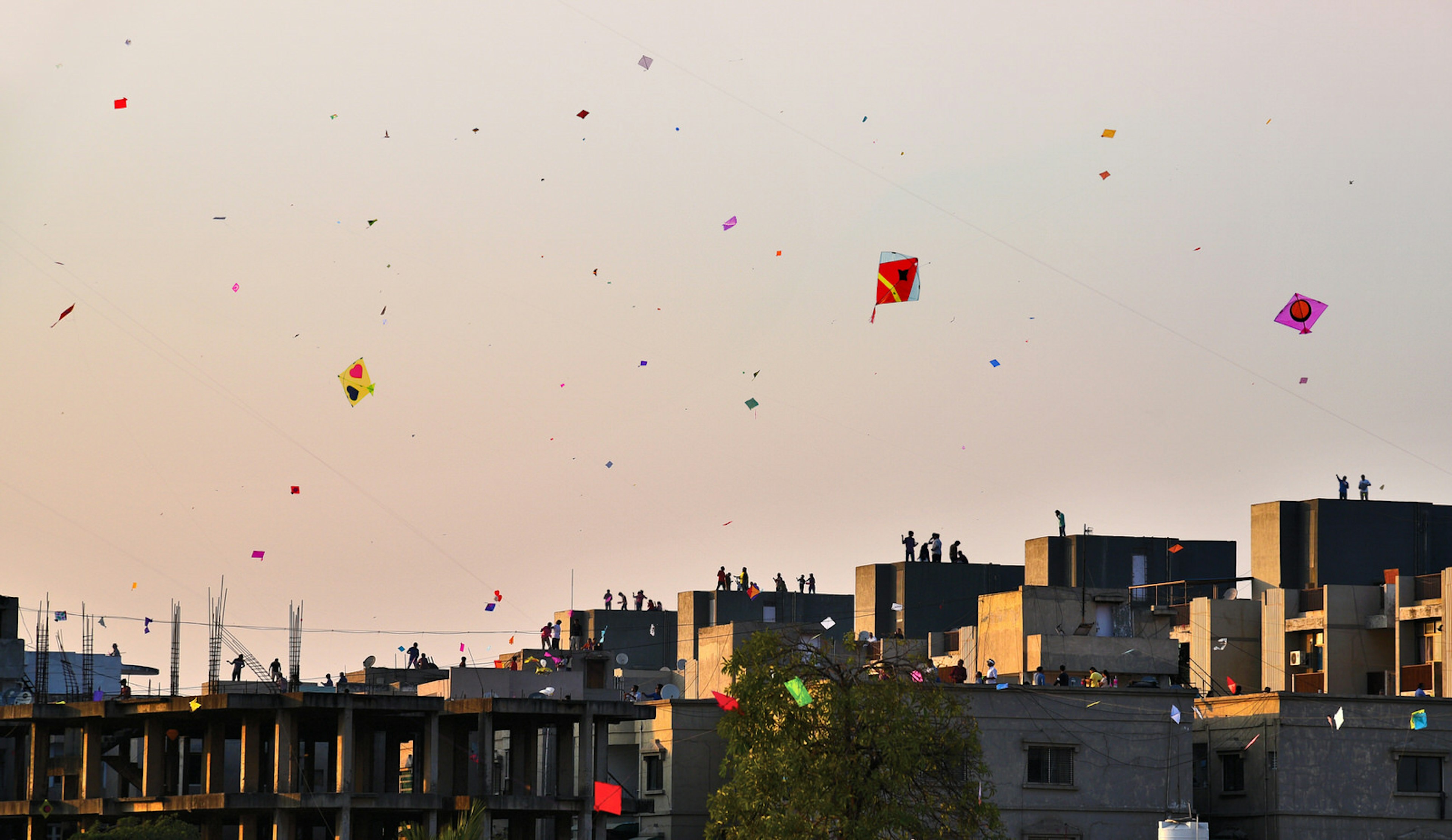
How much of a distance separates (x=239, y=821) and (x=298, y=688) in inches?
208

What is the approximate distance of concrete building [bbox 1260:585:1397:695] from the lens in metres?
97.1

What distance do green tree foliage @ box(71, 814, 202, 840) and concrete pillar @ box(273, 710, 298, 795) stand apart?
3.38m

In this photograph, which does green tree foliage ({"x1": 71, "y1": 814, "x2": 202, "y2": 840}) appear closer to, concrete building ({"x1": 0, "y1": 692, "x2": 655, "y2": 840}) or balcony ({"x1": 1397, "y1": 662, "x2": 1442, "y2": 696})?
concrete building ({"x1": 0, "y1": 692, "x2": 655, "y2": 840})

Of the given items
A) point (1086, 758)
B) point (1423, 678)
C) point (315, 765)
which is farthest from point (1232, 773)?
point (315, 765)

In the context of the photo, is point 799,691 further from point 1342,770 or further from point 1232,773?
point 1342,770

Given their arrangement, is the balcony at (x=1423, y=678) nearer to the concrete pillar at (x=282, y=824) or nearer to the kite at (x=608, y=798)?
the kite at (x=608, y=798)

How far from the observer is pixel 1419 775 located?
214ft

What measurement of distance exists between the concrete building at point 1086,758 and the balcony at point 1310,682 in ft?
108

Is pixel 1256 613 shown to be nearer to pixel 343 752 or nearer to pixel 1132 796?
pixel 1132 796

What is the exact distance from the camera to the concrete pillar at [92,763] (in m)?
75.9

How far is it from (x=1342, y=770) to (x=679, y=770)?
2321 cm

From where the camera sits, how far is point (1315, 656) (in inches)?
3863

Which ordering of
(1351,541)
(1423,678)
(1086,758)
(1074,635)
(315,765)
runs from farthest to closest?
(1351,541) → (1423,678) → (1074,635) → (315,765) → (1086,758)

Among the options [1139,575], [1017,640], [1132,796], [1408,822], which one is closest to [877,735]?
[1132,796]
